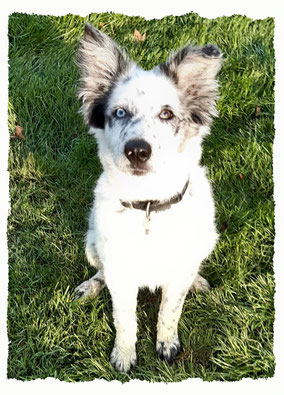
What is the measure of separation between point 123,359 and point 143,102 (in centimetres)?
166

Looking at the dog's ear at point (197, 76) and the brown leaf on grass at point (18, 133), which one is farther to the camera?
the brown leaf on grass at point (18, 133)

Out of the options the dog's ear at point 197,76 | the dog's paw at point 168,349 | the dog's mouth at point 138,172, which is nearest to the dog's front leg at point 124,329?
the dog's paw at point 168,349

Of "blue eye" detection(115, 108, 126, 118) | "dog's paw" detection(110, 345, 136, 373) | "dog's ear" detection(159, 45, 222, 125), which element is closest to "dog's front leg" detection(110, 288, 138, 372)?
"dog's paw" detection(110, 345, 136, 373)

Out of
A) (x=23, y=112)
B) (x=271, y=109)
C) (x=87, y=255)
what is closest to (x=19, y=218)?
(x=87, y=255)

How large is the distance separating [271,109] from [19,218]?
8.17 ft

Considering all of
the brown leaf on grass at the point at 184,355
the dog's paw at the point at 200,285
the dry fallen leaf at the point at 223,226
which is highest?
the dry fallen leaf at the point at 223,226

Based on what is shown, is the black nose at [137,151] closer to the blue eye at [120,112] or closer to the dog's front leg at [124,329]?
the blue eye at [120,112]

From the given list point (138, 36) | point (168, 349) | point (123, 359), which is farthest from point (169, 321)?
point (138, 36)

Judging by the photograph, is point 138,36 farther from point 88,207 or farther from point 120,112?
point 120,112

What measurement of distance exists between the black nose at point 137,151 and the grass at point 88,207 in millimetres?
1335

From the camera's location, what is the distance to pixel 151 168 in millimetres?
2260

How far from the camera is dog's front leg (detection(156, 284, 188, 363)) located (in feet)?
9.10

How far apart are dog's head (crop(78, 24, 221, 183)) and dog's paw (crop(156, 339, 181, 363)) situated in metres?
1.27

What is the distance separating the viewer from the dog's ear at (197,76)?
2467mm
